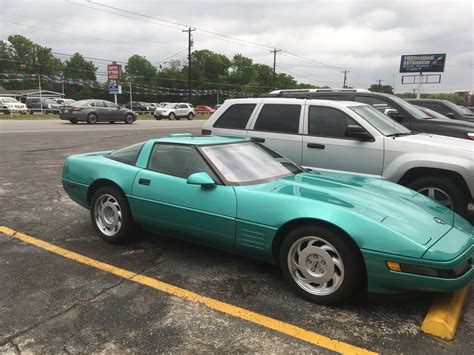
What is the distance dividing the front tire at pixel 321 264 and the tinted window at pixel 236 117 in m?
3.55

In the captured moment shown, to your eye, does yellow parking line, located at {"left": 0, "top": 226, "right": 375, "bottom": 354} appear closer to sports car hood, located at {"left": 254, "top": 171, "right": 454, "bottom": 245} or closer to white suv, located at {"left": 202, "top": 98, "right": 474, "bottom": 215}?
sports car hood, located at {"left": 254, "top": 171, "right": 454, "bottom": 245}

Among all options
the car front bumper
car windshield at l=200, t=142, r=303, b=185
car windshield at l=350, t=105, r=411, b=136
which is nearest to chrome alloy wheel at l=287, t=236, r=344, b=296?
the car front bumper

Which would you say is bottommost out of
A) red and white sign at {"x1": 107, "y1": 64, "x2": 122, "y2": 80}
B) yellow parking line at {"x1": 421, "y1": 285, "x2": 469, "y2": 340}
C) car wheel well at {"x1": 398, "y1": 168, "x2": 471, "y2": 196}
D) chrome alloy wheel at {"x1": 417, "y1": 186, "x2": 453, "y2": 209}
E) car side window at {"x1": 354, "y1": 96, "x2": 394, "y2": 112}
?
yellow parking line at {"x1": 421, "y1": 285, "x2": 469, "y2": 340}

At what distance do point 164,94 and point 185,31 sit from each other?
38116 millimetres

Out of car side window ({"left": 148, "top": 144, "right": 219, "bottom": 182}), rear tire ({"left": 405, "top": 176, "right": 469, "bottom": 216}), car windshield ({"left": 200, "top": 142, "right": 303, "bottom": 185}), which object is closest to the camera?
car windshield ({"left": 200, "top": 142, "right": 303, "bottom": 185})

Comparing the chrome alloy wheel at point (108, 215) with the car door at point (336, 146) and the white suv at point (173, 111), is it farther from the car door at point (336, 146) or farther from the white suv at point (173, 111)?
the white suv at point (173, 111)

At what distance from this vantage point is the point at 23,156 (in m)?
10.6

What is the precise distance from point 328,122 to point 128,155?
2.81m

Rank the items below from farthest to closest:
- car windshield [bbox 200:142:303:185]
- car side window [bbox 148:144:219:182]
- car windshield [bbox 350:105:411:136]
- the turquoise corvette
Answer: car windshield [bbox 350:105:411:136] < car side window [bbox 148:144:219:182] < car windshield [bbox 200:142:303:185] < the turquoise corvette

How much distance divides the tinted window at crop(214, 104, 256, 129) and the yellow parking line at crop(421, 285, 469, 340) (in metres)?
4.04

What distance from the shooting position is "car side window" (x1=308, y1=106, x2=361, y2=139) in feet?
18.5

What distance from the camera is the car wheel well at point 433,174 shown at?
4957 millimetres

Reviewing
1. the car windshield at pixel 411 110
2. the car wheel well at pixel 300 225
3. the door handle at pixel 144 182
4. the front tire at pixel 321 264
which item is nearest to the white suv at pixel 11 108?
the car windshield at pixel 411 110

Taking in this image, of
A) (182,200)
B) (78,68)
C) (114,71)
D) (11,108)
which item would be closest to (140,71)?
(78,68)
